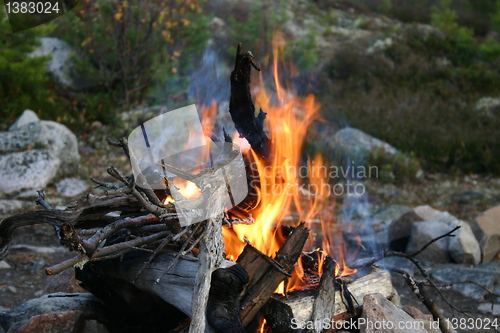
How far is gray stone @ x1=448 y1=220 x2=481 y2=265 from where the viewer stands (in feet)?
18.2

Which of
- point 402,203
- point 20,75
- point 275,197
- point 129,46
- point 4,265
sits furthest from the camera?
point 129,46

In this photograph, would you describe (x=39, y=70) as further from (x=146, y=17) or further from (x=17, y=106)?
(x=146, y=17)

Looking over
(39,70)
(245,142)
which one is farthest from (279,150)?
(39,70)

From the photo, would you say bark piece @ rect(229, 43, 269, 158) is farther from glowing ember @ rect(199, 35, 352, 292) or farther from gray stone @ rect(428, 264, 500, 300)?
gray stone @ rect(428, 264, 500, 300)

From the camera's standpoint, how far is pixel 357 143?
32.9ft

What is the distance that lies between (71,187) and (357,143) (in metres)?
5.55

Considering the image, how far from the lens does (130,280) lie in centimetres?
297

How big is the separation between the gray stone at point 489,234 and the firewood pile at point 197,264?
9.01 ft

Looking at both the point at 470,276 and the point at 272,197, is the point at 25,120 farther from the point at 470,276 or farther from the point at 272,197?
the point at 470,276

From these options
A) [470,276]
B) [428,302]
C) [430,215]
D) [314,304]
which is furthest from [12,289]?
[430,215]

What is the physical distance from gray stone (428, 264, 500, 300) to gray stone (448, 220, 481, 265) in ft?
0.38

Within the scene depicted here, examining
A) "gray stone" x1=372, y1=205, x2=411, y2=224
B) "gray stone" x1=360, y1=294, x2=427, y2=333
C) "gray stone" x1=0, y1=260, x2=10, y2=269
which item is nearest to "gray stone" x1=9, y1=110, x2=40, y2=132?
"gray stone" x1=0, y1=260, x2=10, y2=269

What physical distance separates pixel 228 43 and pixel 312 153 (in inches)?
214

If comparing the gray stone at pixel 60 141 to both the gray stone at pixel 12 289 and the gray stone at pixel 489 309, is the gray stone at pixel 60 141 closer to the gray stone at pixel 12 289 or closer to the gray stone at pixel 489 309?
the gray stone at pixel 12 289
